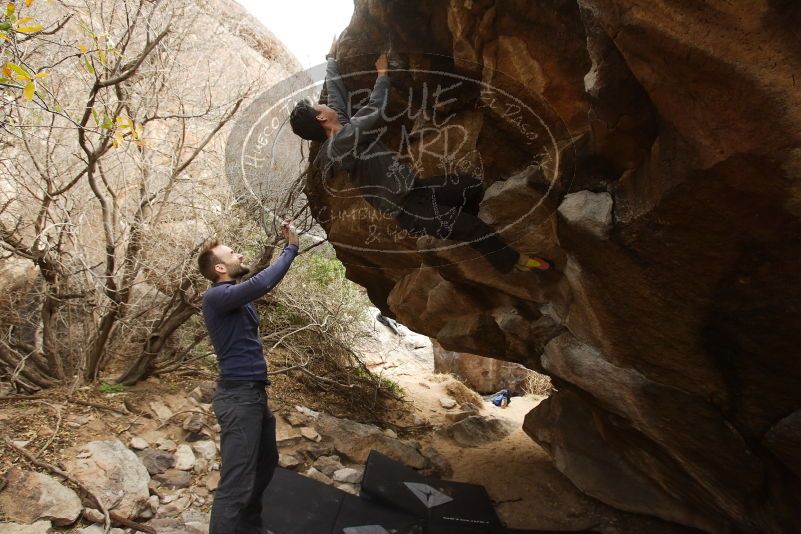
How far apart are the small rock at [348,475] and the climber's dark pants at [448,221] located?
262 cm

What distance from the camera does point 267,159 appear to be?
466 centimetres

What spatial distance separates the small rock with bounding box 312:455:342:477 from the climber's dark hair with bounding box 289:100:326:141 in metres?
3.22

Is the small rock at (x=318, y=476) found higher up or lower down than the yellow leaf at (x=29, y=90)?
lower down

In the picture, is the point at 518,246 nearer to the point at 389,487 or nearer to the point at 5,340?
the point at 389,487

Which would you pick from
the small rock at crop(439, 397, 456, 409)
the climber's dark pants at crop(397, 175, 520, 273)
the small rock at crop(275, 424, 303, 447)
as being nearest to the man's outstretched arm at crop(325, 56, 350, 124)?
the climber's dark pants at crop(397, 175, 520, 273)

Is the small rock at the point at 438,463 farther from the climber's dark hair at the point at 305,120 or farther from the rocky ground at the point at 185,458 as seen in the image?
the climber's dark hair at the point at 305,120

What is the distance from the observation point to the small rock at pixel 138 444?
4.23 m

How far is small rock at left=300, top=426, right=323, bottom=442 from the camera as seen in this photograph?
5262 mm

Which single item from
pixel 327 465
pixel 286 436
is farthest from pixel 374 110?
pixel 286 436

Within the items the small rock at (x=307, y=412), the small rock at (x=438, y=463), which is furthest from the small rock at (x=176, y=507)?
the small rock at (x=438, y=463)

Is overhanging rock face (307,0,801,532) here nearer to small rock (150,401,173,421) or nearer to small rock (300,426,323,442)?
small rock (300,426,323,442)

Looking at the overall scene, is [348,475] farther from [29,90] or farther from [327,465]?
[29,90]

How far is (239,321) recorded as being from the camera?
306 cm

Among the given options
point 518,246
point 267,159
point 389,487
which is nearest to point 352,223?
point 267,159
